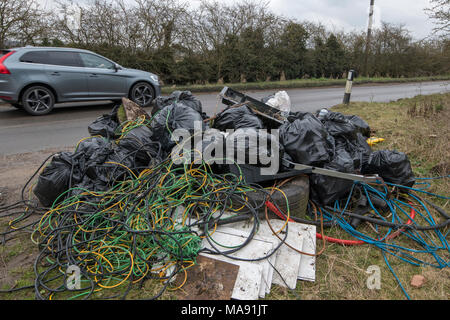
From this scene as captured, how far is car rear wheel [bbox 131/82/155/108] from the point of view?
8.22 metres

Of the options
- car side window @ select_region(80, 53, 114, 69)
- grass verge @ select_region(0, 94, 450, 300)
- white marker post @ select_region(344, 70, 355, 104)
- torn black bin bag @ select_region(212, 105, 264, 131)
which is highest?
car side window @ select_region(80, 53, 114, 69)

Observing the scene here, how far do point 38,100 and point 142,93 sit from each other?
256 centimetres

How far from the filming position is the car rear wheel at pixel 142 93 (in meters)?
8.22

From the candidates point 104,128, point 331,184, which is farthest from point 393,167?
point 104,128

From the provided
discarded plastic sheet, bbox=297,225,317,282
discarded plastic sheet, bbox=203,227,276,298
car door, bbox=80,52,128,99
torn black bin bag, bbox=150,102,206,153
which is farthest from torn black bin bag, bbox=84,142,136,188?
car door, bbox=80,52,128,99

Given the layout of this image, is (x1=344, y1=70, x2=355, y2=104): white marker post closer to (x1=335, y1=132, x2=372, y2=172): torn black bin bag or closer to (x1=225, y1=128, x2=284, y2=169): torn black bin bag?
(x1=335, y1=132, x2=372, y2=172): torn black bin bag

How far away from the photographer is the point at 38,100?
7.00 meters

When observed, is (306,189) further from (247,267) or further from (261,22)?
(261,22)

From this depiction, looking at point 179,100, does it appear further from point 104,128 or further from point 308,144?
point 308,144

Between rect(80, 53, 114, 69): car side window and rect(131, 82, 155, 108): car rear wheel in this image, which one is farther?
rect(131, 82, 155, 108): car rear wheel

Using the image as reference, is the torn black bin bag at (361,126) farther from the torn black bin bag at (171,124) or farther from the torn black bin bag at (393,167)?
the torn black bin bag at (171,124)

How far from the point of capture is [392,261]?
2.41 m

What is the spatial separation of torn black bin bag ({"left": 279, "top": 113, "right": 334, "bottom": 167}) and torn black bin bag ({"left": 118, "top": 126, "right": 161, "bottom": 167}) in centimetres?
146

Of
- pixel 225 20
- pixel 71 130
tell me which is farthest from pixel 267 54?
pixel 71 130
